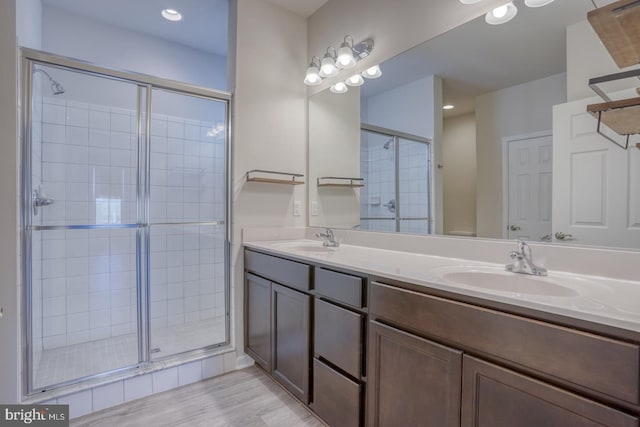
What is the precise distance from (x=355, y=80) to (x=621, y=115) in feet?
4.88

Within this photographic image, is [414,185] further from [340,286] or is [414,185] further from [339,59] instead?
[339,59]

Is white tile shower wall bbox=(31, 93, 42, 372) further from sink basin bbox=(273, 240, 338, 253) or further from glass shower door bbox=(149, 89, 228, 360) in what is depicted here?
sink basin bbox=(273, 240, 338, 253)

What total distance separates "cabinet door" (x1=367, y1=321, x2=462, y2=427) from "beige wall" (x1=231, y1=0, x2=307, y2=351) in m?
1.32

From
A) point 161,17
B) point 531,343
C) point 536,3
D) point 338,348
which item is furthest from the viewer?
point 161,17

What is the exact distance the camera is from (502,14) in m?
1.47

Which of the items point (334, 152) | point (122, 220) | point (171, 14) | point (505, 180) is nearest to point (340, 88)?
point (334, 152)

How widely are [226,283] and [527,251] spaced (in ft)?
6.18

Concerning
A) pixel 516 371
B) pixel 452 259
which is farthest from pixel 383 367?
pixel 452 259

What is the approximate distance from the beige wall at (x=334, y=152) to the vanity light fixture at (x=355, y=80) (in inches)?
1.7

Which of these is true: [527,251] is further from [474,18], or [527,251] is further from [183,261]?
[183,261]

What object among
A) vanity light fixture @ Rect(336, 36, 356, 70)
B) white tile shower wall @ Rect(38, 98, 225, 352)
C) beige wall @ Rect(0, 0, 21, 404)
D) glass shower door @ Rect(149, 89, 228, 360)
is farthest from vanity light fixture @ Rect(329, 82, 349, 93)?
beige wall @ Rect(0, 0, 21, 404)

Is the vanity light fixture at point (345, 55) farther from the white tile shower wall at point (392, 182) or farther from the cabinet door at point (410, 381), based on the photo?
the cabinet door at point (410, 381)

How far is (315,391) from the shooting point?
1.62 meters

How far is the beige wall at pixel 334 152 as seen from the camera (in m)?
2.37
